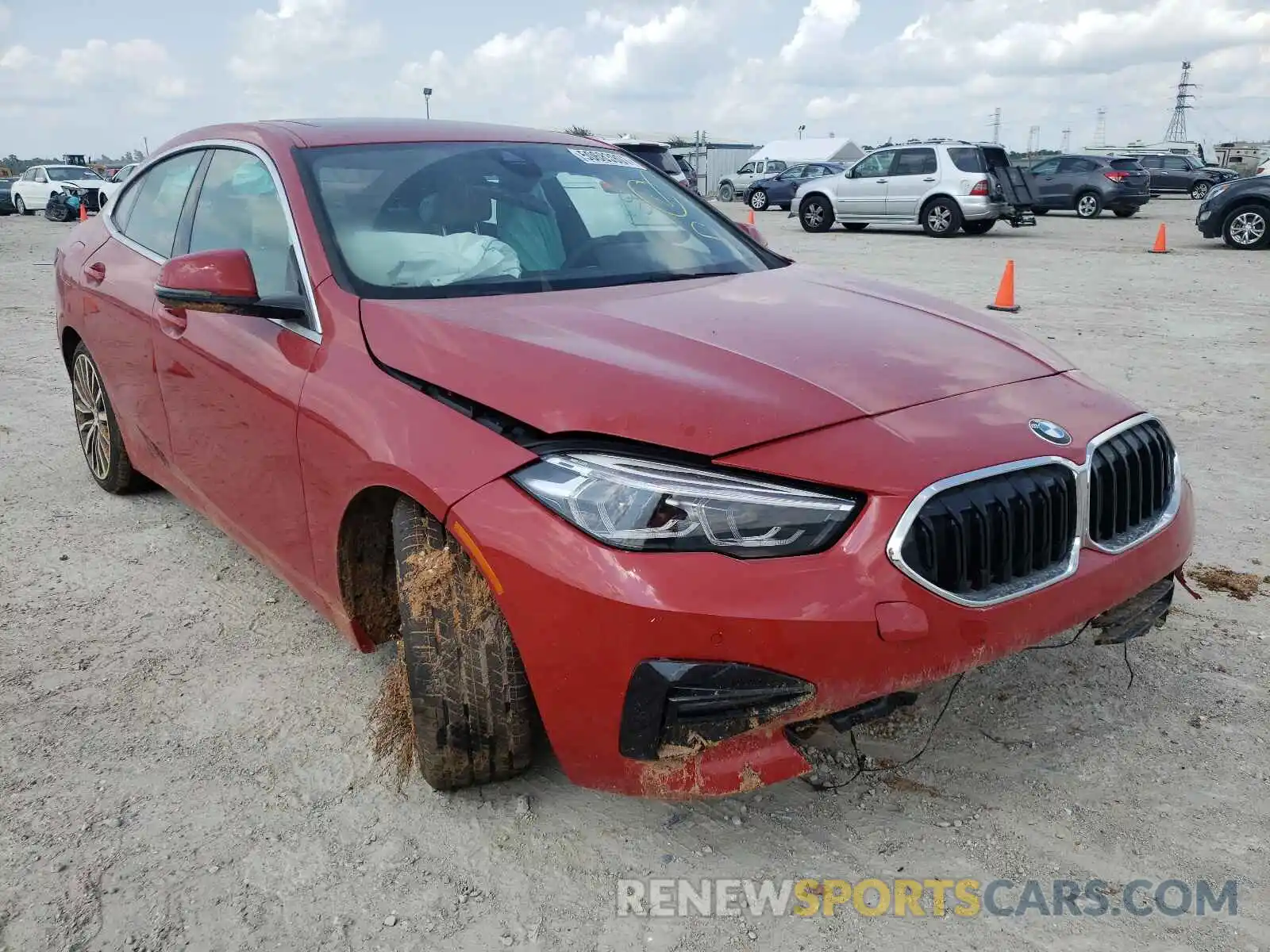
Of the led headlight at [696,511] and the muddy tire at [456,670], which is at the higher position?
the led headlight at [696,511]

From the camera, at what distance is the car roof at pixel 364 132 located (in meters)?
3.18

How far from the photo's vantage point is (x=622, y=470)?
2.00 metres

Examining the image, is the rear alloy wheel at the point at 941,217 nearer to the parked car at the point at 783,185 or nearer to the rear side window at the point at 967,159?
the rear side window at the point at 967,159

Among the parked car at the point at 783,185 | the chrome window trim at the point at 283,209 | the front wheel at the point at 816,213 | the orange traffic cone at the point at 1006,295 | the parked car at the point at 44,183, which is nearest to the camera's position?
the chrome window trim at the point at 283,209

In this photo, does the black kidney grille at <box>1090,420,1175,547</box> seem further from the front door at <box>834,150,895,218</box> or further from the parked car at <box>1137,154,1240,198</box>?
the parked car at <box>1137,154,1240,198</box>

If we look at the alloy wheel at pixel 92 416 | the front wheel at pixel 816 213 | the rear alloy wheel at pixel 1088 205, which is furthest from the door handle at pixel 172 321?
the rear alloy wheel at pixel 1088 205

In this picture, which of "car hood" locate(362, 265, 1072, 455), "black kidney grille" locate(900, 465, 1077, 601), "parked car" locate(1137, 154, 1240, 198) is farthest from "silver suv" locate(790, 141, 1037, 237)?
"black kidney grille" locate(900, 465, 1077, 601)

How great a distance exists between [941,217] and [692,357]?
17.8 m

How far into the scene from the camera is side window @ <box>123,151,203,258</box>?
372 cm

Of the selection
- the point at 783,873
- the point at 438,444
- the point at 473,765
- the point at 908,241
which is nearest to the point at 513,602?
the point at 438,444

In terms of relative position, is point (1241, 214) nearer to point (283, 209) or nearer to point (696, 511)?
point (283, 209)

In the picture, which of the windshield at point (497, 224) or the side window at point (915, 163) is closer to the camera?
the windshield at point (497, 224)

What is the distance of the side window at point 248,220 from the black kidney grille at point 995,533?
1.78m

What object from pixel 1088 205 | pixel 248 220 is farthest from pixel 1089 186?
pixel 248 220
